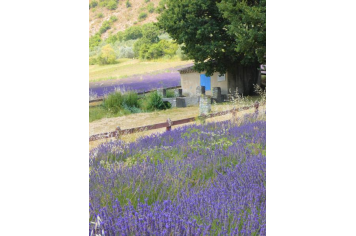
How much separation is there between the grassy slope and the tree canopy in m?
0.29

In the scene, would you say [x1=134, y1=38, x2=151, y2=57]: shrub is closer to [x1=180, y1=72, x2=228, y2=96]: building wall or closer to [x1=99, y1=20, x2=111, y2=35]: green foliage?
[x1=99, y1=20, x2=111, y2=35]: green foliage

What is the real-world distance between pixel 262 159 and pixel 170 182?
895 millimetres

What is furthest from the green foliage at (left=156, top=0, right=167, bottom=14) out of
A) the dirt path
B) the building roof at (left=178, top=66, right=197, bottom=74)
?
the dirt path

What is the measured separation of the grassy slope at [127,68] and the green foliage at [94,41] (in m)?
0.21

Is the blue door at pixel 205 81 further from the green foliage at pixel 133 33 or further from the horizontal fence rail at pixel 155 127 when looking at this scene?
the green foliage at pixel 133 33

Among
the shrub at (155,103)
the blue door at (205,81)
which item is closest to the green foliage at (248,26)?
the blue door at (205,81)

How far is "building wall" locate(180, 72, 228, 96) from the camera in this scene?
393cm

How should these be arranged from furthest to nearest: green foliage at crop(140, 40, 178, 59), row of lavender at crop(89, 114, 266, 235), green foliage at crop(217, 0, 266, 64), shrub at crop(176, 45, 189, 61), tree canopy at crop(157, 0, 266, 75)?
shrub at crop(176, 45, 189, 61)
green foliage at crop(140, 40, 178, 59)
tree canopy at crop(157, 0, 266, 75)
green foliage at crop(217, 0, 266, 64)
row of lavender at crop(89, 114, 266, 235)
